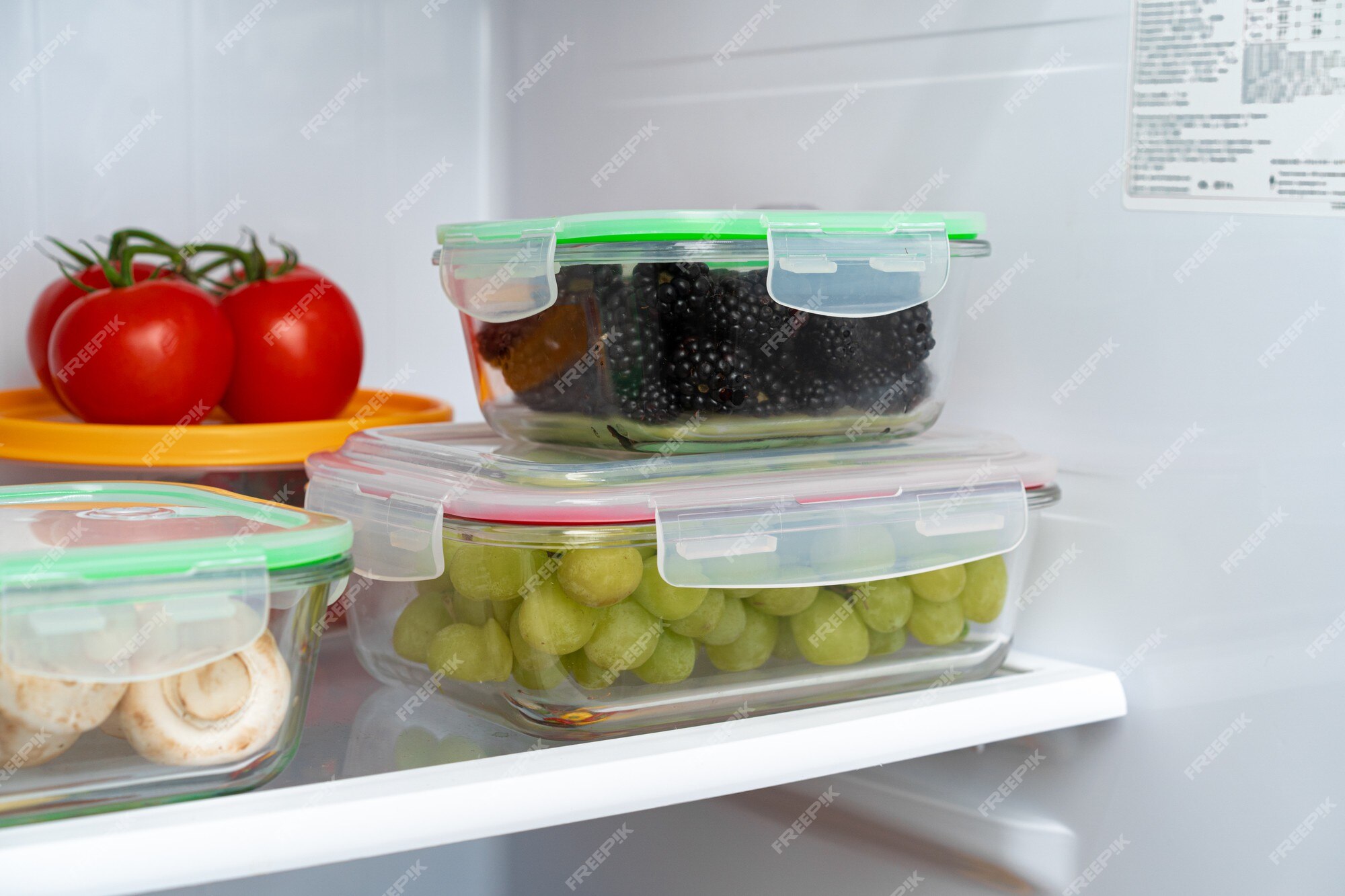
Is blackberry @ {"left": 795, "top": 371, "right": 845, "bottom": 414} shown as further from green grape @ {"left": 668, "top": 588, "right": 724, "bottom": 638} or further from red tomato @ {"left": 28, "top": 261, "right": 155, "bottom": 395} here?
red tomato @ {"left": 28, "top": 261, "right": 155, "bottom": 395}

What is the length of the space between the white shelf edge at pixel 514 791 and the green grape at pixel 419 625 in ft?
0.30

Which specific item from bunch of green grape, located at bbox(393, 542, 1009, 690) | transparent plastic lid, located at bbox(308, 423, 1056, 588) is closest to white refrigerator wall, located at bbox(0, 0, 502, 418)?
transparent plastic lid, located at bbox(308, 423, 1056, 588)

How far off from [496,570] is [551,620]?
36 mm

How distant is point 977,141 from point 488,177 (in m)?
0.51

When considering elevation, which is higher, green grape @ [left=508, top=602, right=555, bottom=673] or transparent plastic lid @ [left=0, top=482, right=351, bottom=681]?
transparent plastic lid @ [left=0, top=482, right=351, bottom=681]

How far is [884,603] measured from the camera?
62 cm

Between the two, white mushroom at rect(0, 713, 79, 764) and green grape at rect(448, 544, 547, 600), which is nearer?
white mushroom at rect(0, 713, 79, 764)

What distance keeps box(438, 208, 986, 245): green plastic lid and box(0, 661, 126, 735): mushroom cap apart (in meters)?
0.28

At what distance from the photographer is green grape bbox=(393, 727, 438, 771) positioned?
0.53m

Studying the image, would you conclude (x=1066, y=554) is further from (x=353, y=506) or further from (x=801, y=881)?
(x=353, y=506)

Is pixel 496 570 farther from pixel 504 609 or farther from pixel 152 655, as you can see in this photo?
pixel 152 655

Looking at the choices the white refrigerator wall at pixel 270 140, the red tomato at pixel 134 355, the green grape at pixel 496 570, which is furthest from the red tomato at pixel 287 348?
the green grape at pixel 496 570

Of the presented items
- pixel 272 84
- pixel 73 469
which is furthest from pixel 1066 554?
pixel 272 84

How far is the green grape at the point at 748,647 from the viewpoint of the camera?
585 millimetres
